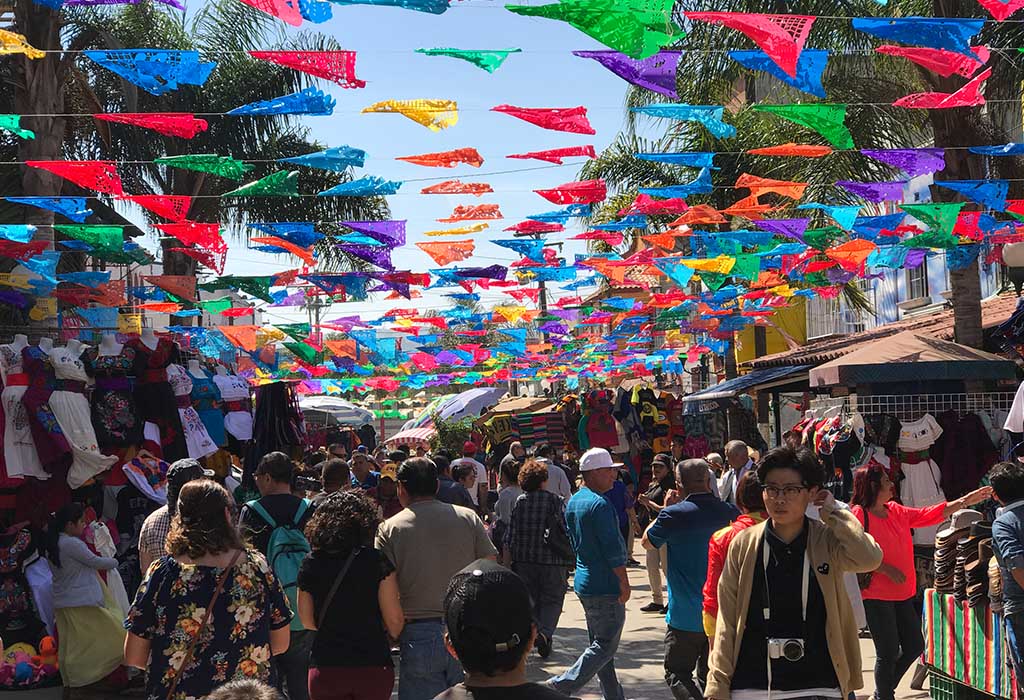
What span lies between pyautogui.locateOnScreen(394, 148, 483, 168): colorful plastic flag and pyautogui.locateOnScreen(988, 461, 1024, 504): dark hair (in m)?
6.84

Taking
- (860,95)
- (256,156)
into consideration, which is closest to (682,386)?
(256,156)

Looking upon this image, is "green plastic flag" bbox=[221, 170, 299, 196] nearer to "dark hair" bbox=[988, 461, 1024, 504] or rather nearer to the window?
"dark hair" bbox=[988, 461, 1024, 504]

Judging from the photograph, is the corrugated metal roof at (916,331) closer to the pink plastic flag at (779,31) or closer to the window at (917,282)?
the window at (917,282)

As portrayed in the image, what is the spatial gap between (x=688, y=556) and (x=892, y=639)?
1.69 meters

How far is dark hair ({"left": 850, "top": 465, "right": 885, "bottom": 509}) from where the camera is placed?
A: 8.50 meters

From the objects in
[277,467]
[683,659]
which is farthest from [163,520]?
[683,659]

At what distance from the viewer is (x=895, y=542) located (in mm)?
8453

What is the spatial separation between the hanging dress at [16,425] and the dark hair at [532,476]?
3.81m

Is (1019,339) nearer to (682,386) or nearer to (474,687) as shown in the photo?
(474,687)

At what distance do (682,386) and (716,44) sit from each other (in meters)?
31.5

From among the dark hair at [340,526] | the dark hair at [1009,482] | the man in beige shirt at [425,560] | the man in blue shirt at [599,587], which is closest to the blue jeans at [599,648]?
the man in blue shirt at [599,587]

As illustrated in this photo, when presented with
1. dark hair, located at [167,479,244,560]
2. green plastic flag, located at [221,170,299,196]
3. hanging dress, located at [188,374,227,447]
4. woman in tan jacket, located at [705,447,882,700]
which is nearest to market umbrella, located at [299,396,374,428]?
hanging dress, located at [188,374,227,447]

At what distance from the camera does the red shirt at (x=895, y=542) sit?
27.1 ft

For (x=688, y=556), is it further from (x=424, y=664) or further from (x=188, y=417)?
(x=188, y=417)
